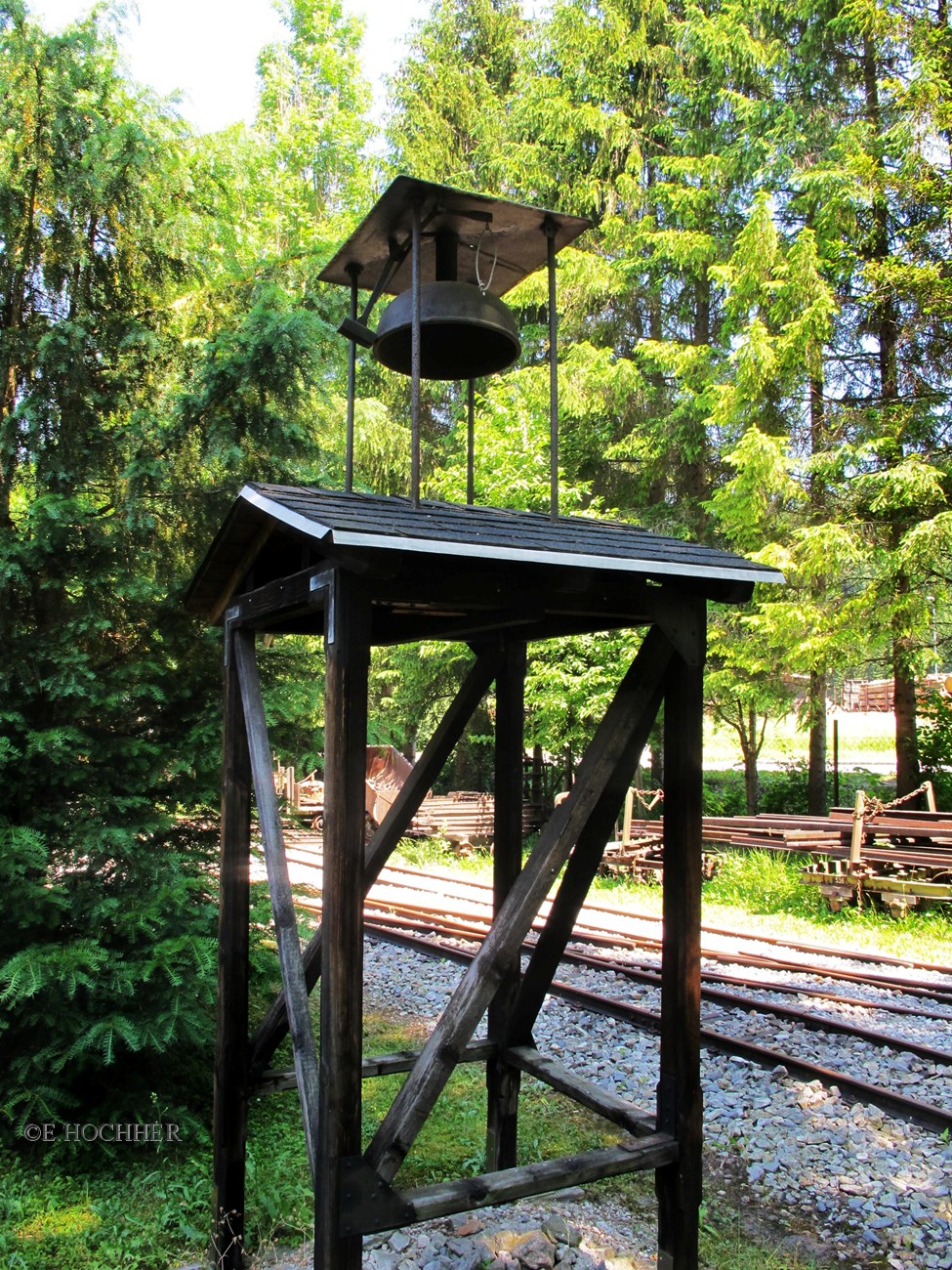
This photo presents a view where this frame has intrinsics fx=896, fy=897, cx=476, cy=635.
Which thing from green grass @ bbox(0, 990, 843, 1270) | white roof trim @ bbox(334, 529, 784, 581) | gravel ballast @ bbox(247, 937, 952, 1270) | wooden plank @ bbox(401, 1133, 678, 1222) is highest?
white roof trim @ bbox(334, 529, 784, 581)

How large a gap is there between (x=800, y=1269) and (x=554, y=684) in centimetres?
1038

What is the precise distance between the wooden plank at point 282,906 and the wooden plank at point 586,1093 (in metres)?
1.18

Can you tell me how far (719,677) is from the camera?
1484 cm

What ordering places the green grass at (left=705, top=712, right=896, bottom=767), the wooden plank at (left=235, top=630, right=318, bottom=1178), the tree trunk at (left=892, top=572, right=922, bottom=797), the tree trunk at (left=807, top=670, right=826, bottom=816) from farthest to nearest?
the green grass at (left=705, top=712, right=896, bottom=767) → the tree trunk at (left=807, top=670, right=826, bottom=816) → the tree trunk at (left=892, top=572, right=922, bottom=797) → the wooden plank at (left=235, top=630, right=318, bottom=1178)

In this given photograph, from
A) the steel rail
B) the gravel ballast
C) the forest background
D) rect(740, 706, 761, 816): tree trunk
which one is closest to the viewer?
the gravel ballast

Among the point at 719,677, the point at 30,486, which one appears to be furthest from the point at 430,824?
the point at 30,486

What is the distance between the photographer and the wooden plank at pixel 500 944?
2992 mm

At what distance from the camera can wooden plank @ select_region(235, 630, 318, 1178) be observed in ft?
11.2

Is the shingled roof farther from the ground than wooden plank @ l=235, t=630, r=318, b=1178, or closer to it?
farther from the ground

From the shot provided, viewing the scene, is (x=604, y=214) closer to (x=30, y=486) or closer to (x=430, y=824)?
(x=430, y=824)

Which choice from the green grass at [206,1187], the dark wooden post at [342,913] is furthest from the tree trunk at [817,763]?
the dark wooden post at [342,913]

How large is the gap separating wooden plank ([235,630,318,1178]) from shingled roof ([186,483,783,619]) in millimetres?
708

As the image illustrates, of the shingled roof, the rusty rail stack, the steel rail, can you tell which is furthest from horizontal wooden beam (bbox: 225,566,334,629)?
Result: the rusty rail stack

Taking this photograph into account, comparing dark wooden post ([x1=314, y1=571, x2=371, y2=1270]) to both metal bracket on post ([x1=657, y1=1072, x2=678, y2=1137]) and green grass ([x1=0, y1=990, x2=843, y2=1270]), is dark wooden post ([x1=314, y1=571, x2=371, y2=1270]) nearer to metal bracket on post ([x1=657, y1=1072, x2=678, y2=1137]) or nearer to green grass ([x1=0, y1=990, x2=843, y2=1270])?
metal bracket on post ([x1=657, y1=1072, x2=678, y2=1137])
